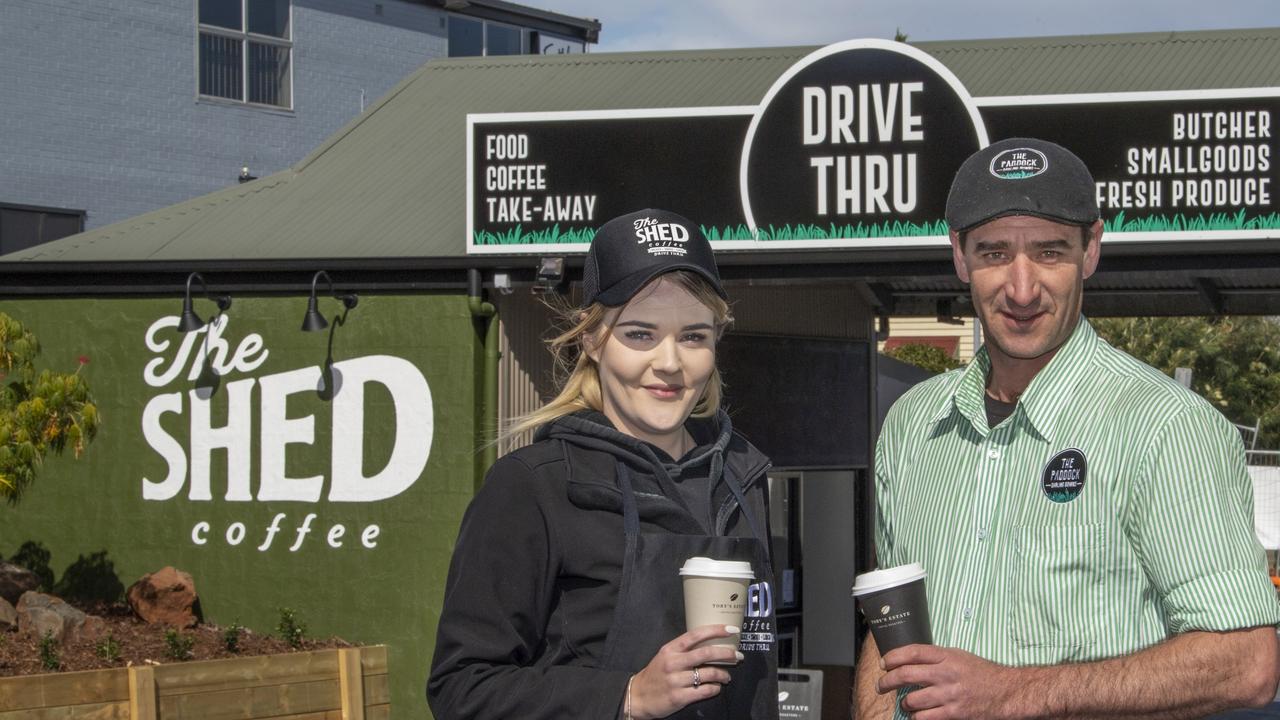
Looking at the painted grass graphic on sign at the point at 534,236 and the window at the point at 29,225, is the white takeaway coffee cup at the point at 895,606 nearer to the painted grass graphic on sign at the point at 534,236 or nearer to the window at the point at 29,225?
the painted grass graphic on sign at the point at 534,236

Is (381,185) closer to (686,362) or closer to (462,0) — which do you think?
(686,362)

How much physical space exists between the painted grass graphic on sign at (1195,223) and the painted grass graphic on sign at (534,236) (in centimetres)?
396

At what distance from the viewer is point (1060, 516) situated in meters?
3.21

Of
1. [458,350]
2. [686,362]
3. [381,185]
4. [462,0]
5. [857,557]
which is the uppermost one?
[462,0]

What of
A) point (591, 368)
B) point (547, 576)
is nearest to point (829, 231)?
point (591, 368)

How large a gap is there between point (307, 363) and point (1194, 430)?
11.1m

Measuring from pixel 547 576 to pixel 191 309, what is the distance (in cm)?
1047

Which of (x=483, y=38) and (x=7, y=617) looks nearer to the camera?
(x=7, y=617)

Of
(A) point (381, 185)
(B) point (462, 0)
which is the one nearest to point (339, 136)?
(A) point (381, 185)

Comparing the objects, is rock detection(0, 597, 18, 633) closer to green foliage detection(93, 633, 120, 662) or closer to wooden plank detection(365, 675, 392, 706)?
green foliage detection(93, 633, 120, 662)

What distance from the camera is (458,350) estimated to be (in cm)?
1305

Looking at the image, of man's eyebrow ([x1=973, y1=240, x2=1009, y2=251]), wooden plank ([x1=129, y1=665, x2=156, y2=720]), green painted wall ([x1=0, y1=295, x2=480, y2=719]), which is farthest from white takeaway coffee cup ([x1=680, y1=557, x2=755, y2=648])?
green painted wall ([x1=0, y1=295, x2=480, y2=719])

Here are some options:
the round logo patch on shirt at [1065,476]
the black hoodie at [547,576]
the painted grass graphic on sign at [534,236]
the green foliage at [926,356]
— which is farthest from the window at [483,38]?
the round logo patch on shirt at [1065,476]

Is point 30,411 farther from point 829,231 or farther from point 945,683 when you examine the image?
point 945,683
